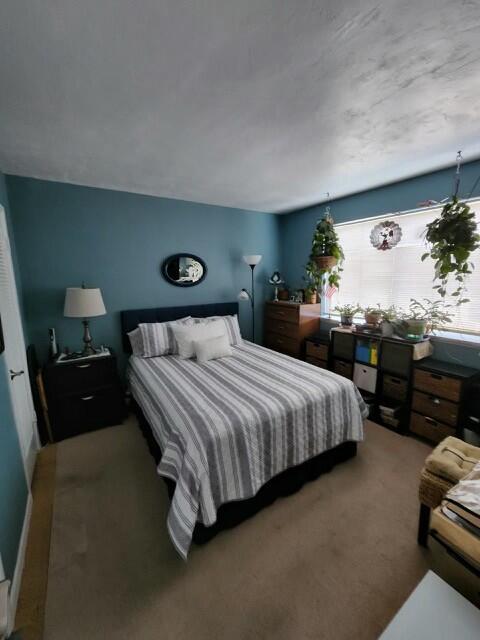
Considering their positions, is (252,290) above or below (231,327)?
above

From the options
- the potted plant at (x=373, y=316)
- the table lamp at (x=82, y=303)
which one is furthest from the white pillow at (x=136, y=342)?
the potted plant at (x=373, y=316)

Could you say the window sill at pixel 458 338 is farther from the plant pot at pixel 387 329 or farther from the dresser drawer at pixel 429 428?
the dresser drawer at pixel 429 428

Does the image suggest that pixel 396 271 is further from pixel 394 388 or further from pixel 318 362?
pixel 318 362

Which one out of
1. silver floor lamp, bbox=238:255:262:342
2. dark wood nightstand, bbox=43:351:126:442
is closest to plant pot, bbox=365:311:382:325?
silver floor lamp, bbox=238:255:262:342

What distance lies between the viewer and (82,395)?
255 cm

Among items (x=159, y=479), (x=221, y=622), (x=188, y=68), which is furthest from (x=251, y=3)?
(x=159, y=479)

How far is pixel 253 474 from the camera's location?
160 cm

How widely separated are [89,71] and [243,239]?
2786 millimetres

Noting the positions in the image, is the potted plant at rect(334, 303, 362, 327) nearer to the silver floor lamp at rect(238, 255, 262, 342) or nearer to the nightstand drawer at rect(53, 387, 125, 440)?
the silver floor lamp at rect(238, 255, 262, 342)

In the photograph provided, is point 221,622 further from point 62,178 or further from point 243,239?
point 243,239

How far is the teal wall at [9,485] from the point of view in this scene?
1.25 m

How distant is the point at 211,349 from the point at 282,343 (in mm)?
1408

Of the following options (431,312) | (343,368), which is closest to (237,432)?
(343,368)

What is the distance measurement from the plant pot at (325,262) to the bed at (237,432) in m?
1.31
